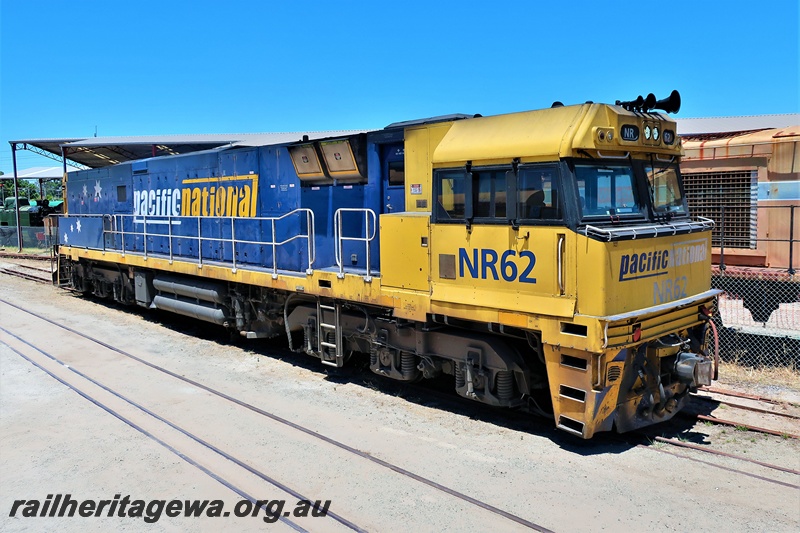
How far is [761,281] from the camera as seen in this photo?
9.71m

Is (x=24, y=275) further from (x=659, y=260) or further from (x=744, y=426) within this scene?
(x=744, y=426)

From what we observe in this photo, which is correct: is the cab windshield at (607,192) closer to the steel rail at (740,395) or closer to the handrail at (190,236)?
the steel rail at (740,395)

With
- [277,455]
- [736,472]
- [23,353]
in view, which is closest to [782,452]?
[736,472]

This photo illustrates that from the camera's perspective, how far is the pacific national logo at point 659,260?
607cm

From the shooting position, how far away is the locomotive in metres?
6.11

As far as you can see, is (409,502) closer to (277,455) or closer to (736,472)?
(277,455)

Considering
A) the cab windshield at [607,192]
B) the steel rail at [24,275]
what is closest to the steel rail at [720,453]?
the cab windshield at [607,192]

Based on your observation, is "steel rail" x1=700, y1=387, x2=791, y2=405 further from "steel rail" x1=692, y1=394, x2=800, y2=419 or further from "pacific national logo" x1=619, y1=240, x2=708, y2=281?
"pacific national logo" x1=619, y1=240, x2=708, y2=281

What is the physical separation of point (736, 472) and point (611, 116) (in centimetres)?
355

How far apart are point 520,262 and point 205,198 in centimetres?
802

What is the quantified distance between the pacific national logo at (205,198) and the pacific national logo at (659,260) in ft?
22.9

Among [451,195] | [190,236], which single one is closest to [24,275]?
[190,236]

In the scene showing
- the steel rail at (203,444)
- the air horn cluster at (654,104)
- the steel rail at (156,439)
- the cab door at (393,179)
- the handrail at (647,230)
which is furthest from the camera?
the cab door at (393,179)

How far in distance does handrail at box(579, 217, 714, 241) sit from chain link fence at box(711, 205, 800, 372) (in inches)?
110
